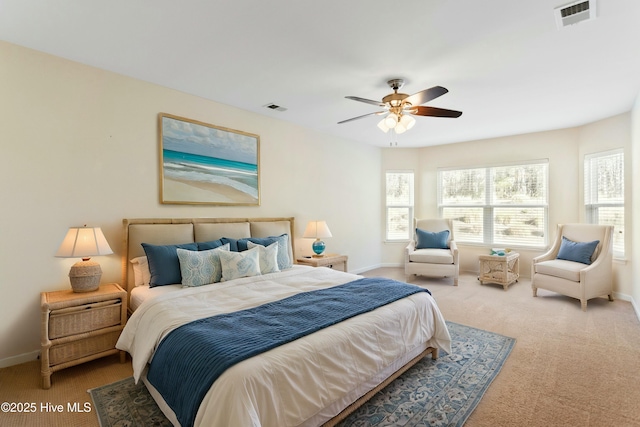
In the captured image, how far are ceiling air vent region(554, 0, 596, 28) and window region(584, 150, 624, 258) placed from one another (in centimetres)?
343

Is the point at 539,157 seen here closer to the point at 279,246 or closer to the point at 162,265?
the point at 279,246

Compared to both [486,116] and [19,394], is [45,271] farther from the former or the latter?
[486,116]

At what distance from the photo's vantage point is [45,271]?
2.76 metres

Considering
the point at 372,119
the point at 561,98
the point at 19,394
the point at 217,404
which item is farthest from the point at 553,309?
the point at 19,394

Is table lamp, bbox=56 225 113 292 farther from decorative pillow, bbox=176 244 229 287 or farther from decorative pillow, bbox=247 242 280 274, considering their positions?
decorative pillow, bbox=247 242 280 274

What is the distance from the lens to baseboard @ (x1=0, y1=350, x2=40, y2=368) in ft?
8.47

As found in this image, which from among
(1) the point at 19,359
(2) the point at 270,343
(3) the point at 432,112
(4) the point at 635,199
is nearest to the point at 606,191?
(4) the point at 635,199

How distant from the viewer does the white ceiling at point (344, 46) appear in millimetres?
2146

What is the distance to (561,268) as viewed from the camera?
A: 14.0 ft

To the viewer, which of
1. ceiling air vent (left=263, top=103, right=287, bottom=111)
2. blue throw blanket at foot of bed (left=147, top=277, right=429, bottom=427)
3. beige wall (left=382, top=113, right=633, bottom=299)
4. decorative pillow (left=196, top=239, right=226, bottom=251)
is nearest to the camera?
blue throw blanket at foot of bed (left=147, top=277, right=429, bottom=427)

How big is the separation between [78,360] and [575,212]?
685cm

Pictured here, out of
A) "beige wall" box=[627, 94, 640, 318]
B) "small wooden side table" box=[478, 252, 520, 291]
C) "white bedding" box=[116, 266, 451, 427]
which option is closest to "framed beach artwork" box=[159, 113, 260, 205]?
"white bedding" box=[116, 266, 451, 427]

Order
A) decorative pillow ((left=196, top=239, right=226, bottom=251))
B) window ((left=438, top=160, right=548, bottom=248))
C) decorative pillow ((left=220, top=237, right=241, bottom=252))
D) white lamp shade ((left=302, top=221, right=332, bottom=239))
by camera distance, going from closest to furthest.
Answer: decorative pillow ((left=196, top=239, right=226, bottom=251)), decorative pillow ((left=220, top=237, right=241, bottom=252)), white lamp shade ((left=302, top=221, right=332, bottom=239)), window ((left=438, top=160, right=548, bottom=248))

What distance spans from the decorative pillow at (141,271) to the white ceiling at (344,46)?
1.84 m
